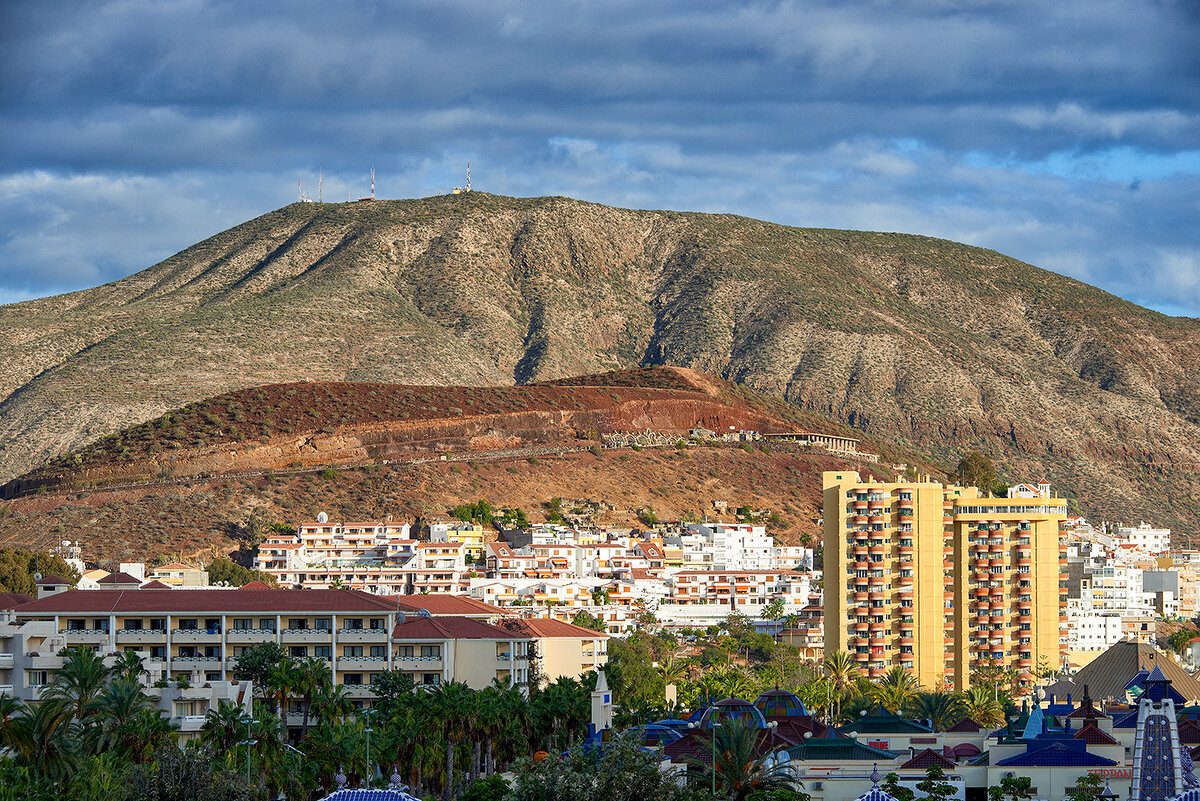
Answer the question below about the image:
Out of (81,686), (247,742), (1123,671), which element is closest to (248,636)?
(81,686)

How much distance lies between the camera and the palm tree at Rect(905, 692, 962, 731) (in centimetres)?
9750

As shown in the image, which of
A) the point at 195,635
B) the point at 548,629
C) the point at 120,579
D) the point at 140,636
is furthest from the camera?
the point at 120,579

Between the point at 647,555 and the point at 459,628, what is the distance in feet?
238

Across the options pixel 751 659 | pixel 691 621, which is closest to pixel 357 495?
pixel 691 621

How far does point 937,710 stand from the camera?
9812 centimetres

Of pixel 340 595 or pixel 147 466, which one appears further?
pixel 147 466

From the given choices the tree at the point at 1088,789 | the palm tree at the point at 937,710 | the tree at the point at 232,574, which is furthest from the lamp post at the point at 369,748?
the tree at the point at 232,574

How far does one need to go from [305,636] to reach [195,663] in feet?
17.2

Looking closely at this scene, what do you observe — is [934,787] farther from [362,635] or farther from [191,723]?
[362,635]

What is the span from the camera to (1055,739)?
203ft

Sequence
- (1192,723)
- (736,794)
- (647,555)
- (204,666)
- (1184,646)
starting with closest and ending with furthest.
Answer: (736,794)
(1192,723)
(204,666)
(1184,646)
(647,555)

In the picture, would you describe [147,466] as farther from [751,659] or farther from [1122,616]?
[1122,616]

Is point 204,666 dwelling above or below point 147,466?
below

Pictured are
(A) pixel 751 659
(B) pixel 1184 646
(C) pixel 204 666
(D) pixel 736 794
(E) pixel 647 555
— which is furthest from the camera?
(E) pixel 647 555
